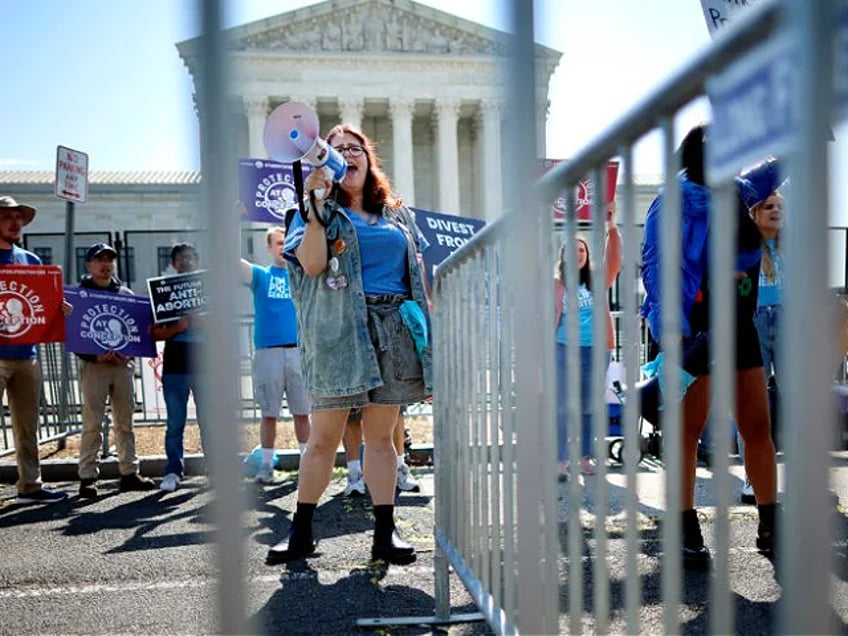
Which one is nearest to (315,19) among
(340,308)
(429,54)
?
(429,54)

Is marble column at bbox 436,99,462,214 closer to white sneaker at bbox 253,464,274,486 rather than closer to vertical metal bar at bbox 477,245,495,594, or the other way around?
white sneaker at bbox 253,464,274,486

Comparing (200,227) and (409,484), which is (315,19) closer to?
(409,484)

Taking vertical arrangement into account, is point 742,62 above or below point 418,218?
below

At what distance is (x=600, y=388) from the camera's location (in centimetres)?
123

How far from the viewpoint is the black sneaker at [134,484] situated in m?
4.91

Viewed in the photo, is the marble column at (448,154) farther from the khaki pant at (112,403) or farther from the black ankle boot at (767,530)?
the black ankle boot at (767,530)

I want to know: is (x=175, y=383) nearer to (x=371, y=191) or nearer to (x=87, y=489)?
(x=87, y=489)

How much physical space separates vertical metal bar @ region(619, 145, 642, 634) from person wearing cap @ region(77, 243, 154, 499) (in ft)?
14.3

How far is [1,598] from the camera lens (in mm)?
2885

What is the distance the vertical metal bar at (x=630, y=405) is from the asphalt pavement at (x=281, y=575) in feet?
2.25

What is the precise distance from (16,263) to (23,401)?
893mm

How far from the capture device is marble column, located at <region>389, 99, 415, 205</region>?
4200 cm

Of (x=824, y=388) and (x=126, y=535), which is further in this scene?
(x=126, y=535)

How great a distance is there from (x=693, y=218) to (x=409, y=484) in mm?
3158
